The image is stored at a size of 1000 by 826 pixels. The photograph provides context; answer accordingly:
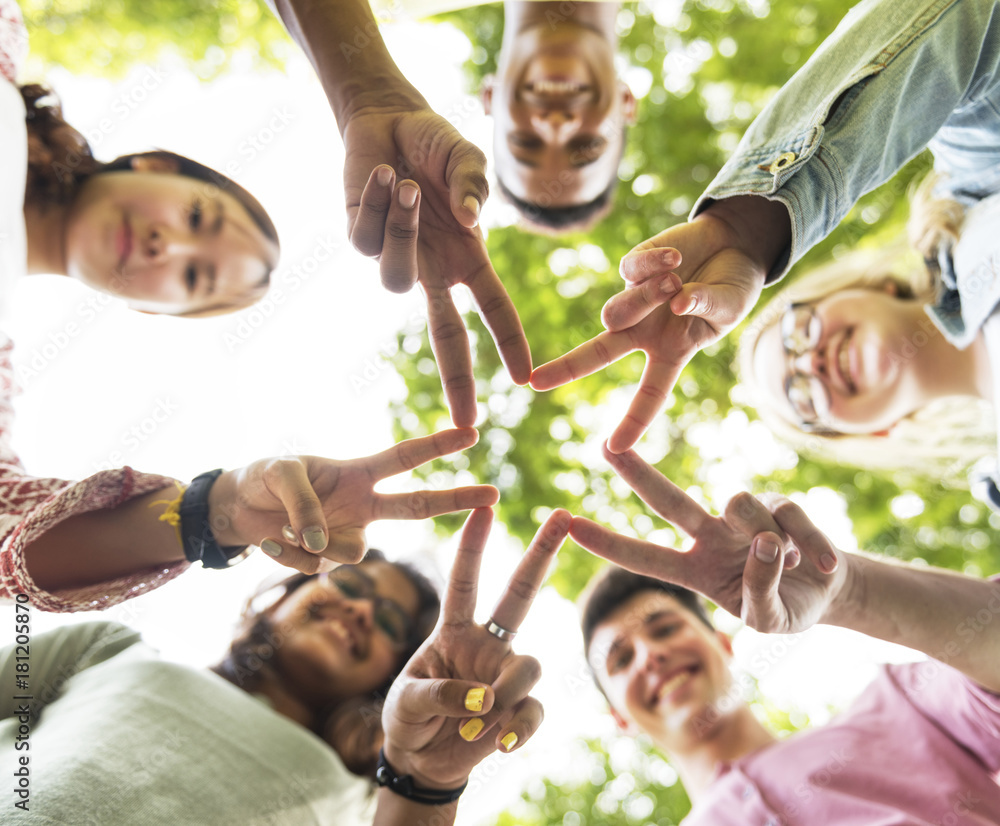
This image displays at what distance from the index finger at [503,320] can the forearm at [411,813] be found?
0.95 m

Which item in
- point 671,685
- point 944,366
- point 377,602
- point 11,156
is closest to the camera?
point 11,156

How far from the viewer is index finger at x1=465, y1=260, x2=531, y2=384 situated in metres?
1.48

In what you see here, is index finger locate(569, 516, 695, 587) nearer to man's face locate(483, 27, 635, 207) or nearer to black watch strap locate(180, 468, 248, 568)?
black watch strap locate(180, 468, 248, 568)

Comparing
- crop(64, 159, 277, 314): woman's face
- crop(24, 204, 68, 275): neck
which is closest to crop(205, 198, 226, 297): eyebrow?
crop(64, 159, 277, 314): woman's face

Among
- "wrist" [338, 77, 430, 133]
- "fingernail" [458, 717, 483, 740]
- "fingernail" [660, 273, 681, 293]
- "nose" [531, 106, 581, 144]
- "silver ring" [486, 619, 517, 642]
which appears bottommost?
"fingernail" [458, 717, 483, 740]

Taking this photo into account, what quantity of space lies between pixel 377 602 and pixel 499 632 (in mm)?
Result: 960

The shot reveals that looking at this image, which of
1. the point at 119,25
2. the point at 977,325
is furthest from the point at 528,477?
the point at 119,25

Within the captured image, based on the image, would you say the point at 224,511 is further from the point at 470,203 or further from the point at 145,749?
the point at 470,203

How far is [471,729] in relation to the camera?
141 cm

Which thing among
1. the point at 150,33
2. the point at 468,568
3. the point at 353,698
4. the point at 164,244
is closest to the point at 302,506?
the point at 468,568

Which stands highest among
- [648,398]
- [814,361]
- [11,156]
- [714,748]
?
[11,156]

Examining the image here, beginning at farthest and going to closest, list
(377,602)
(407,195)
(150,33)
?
(150,33), (377,602), (407,195)

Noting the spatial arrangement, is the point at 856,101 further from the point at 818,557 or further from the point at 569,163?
the point at 569,163

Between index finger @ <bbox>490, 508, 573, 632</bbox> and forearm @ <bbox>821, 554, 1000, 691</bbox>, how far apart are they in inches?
23.6
